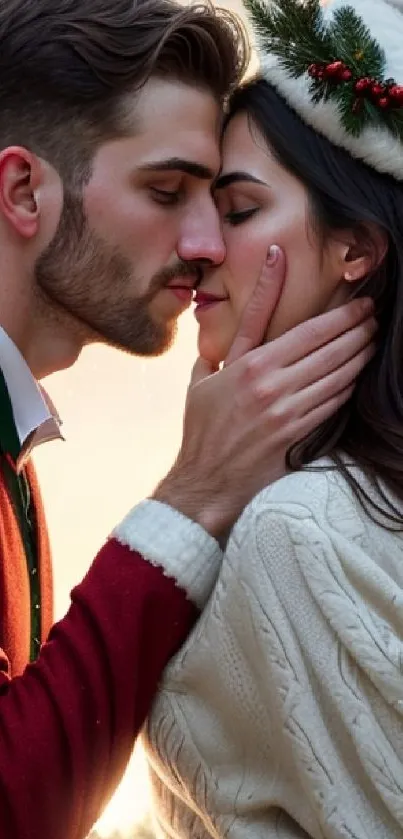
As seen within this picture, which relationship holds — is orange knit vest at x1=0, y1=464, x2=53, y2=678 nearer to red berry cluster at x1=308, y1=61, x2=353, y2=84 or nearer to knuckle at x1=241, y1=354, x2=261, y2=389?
knuckle at x1=241, y1=354, x2=261, y2=389

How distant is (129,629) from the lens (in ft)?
3.94

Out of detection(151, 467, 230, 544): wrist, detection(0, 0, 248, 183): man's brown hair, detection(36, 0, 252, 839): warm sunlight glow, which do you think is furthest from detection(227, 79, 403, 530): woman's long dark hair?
detection(36, 0, 252, 839): warm sunlight glow

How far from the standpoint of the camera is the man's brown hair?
1582 mm

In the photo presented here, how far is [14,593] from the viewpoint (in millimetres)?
1501

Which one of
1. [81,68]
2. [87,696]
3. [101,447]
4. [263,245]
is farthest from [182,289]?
[101,447]

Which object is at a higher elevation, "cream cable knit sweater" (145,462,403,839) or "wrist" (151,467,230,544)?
"wrist" (151,467,230,544)

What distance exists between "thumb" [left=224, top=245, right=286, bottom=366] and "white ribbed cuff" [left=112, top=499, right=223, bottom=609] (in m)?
0.25

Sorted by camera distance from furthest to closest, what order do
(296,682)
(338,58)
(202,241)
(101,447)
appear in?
(101,447), (202,241), (338,58), (296,682)

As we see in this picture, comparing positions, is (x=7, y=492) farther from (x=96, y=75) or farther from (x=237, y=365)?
(x=96, y=75)

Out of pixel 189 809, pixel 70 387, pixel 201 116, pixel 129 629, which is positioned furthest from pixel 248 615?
pixel 70 387

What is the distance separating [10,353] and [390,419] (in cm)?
55

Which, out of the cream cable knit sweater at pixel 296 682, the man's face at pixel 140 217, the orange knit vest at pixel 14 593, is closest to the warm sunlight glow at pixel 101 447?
the orange knit vest at pixel 14 593

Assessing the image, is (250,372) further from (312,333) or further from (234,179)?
(234,179)

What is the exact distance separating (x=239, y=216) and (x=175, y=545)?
18.2 inches
